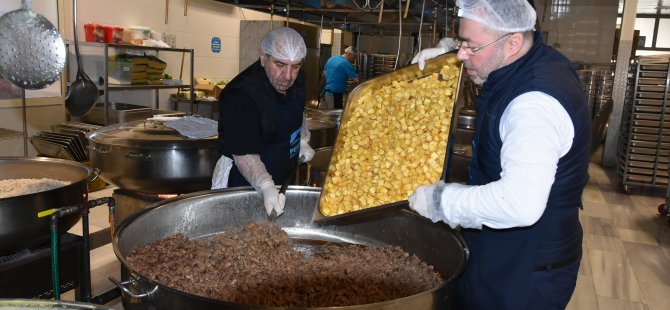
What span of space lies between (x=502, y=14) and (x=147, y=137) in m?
2.04

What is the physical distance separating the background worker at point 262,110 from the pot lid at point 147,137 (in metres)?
0.43

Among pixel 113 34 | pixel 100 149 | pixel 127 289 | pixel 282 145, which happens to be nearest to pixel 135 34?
pixel 113 34

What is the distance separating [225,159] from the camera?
2.31 metres

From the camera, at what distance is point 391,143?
1.61 meters

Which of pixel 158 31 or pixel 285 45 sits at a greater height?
pixel 158 31

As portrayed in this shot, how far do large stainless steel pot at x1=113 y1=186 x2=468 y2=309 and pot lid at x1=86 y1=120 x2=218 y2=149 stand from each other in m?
0.94

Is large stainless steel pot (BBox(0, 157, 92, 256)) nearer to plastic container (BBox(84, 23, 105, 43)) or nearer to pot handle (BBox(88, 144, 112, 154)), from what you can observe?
pot handle (BBox(88, 144, 112, 154))

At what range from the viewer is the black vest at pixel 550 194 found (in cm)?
125

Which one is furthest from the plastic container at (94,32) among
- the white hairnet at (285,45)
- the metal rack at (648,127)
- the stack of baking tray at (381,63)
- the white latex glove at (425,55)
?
the metal rack at (648,127)

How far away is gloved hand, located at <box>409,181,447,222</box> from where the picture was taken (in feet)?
4.28

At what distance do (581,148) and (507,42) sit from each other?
33 centimetres

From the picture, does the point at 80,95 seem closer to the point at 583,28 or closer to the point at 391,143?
the point at 391,143

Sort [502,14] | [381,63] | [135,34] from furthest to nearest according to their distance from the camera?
[381,63] < [135,34] < [502,14]

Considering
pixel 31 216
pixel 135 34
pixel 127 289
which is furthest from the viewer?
pixel 135 34
